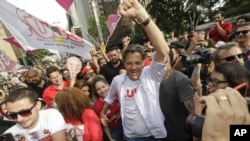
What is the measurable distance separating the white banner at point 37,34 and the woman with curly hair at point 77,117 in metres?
2.24

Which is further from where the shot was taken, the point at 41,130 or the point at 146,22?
the point at 41,130

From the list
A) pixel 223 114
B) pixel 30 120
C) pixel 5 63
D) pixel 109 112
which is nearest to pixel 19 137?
pixel 30 120

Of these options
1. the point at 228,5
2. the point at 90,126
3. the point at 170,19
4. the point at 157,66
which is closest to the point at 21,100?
the point at 90,126

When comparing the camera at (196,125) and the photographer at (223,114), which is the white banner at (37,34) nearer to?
the camera at (196,125)

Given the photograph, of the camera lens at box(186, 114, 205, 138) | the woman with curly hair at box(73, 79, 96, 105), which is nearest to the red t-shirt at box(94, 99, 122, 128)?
the woman with curly hair at box(73, 79, 96, 105)

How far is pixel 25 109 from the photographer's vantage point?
215 cm

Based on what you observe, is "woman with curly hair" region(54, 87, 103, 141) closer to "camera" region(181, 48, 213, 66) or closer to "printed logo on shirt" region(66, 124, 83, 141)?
"printed logo on shirt" region(66, 124, 83, 141)

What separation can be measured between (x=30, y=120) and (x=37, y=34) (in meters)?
3.01

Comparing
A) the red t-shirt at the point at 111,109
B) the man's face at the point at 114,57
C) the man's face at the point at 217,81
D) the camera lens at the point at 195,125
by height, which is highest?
the man's face at the point at 114,57

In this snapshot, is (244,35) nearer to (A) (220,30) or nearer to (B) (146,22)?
(B) (146,22)

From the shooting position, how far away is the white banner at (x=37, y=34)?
16.1 feet

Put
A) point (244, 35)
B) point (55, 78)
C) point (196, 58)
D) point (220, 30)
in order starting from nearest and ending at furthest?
point (196, 58) → point (244, 35) → point (55, 78) → point (220, 30)

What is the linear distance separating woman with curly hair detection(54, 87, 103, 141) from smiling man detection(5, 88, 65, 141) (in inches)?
17.4

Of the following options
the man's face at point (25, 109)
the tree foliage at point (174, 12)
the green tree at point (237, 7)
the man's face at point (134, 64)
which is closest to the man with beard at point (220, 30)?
the man's face at point (134, 64)
